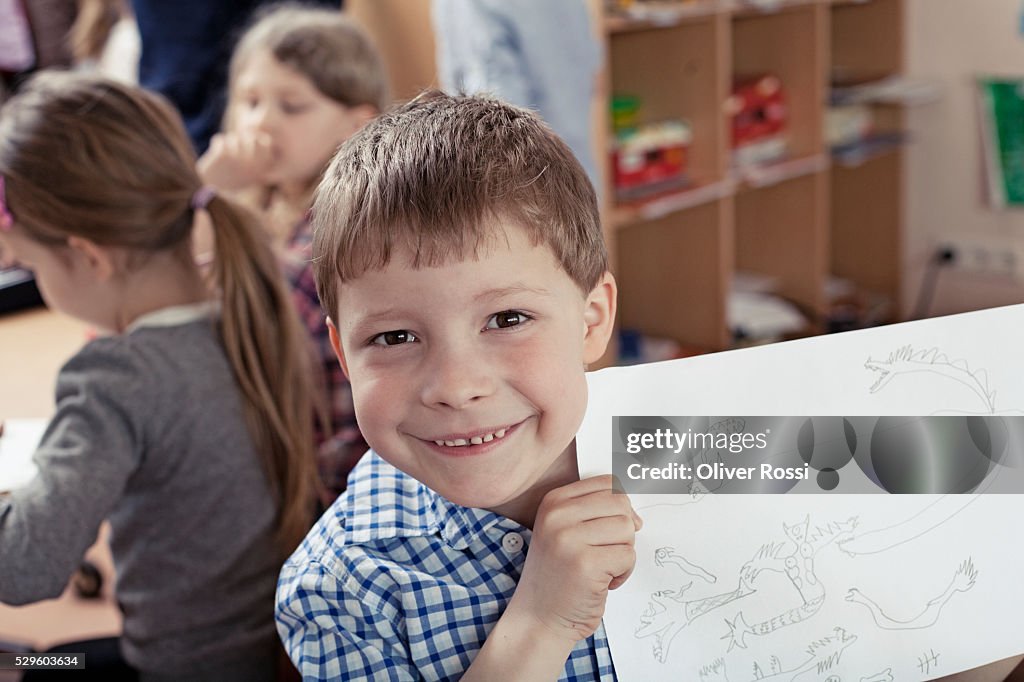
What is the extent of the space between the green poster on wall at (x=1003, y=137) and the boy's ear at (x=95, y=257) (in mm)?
2808

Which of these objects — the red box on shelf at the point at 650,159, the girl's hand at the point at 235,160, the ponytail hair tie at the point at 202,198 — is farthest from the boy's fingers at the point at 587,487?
the red box on shelf at the point at 650,159

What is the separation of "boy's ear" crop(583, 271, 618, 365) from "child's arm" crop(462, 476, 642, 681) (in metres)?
0.09

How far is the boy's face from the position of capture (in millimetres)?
637

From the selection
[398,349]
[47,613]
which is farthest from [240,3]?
[398,349]

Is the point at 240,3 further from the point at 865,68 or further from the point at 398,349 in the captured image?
the point at 865,68

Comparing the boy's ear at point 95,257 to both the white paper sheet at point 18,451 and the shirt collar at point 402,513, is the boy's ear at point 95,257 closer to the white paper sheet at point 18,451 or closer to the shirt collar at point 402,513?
the white paper sheet at point 18,451

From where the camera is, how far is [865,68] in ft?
11.3

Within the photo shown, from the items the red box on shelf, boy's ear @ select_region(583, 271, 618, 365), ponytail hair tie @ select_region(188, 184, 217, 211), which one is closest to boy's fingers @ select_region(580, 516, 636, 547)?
boy's ear @ select_region(583, 271, 618, 365)

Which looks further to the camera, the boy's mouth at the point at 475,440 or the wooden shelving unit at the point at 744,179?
the wooden shelving unit at the point at 744,179

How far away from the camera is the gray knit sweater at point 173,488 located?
1.08 m

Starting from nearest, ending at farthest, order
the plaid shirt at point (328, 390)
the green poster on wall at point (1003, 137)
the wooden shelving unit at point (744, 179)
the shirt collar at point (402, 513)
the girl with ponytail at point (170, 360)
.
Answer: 1. the shirt collar at point (402, 513)
2. the girl with ponytail at point (170, 360)
3. the plaid shirt at point (328, 390)
4. the wooden shelving unit at point (744, 179)
5. the green poster on wall at point (1003, 137)

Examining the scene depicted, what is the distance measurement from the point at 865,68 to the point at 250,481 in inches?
113

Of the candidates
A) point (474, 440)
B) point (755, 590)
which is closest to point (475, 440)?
point (474, 440)

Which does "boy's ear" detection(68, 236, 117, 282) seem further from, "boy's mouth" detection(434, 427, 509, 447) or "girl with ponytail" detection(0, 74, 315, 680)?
"boy's mouth" detection(434, 427, 509, 447)
